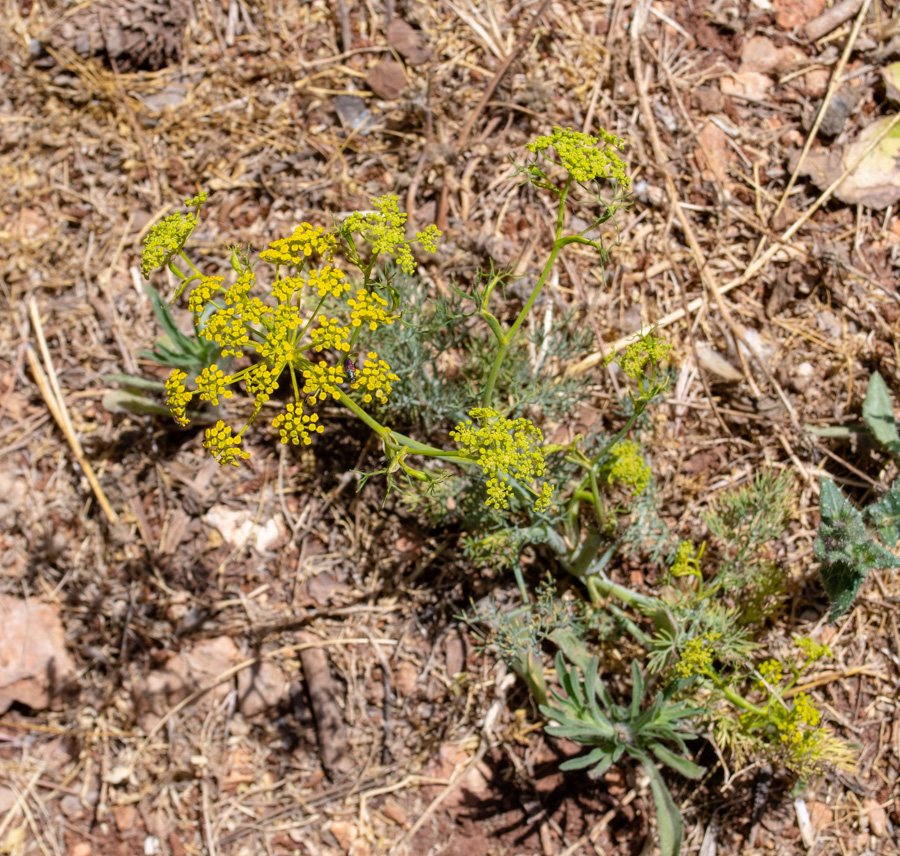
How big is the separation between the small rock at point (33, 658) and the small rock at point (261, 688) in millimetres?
1005

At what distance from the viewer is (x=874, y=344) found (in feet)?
12.7

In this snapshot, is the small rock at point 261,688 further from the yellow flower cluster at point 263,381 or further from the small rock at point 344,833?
the yellow flower cluster at point 263,381

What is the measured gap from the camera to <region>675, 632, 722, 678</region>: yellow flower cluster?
2.93m

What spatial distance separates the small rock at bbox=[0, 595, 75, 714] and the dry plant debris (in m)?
0.02

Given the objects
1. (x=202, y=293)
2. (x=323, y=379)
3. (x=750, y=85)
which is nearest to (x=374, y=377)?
(x=323, y=379)

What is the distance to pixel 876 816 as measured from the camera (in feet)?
11.4

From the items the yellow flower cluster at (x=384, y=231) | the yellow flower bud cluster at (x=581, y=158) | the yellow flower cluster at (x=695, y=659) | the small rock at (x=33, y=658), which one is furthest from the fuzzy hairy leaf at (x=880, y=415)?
the small rock at (x=33, y=658)

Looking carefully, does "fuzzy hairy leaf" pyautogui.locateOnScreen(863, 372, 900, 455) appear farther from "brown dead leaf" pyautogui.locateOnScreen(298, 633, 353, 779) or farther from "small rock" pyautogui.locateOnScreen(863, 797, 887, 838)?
"brown dead leaf" pyautogui.locateOnScreen(298, 633, 353, 779)

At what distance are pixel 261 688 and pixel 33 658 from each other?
4.22 feet

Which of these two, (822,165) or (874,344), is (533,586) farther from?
(822,165)

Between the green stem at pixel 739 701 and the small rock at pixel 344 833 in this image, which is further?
the small rock at pixel 344 833

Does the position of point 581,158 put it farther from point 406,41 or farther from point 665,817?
point 665,817

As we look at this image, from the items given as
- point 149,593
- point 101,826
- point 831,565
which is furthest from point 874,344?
point 101,826

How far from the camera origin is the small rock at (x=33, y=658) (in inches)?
159
